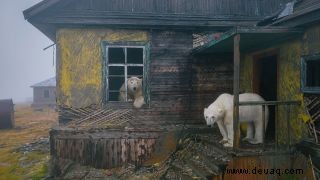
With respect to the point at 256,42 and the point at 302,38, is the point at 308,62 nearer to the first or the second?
the point at 302,38

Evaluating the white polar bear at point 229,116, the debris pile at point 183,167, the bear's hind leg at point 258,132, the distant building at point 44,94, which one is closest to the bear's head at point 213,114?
the white polar bear at point 229,116

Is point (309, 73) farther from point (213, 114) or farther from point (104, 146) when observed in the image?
point (104, 146)

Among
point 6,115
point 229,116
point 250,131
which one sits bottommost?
point 6,115

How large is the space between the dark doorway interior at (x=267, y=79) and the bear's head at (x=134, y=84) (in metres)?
3.55

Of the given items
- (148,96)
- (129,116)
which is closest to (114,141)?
(129,116)

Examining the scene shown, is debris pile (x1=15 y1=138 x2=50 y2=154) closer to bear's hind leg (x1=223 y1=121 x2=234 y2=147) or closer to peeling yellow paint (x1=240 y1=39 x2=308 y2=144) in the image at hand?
bear's hind leg (x1=223 y1=121 x2=234 y2=147)

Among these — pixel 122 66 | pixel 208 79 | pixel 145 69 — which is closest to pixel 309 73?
pixel 208 79

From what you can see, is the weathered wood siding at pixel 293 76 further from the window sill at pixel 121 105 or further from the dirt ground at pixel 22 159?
the dirt ground at pixel 22 159

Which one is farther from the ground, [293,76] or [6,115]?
Answer: [293,76]

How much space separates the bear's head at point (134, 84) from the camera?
9586 mm

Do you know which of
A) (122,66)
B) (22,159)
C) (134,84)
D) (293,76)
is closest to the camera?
(293,76)

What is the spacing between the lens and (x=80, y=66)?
9.70 m

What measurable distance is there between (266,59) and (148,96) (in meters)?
3.85

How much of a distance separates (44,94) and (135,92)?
37322 millimetres
